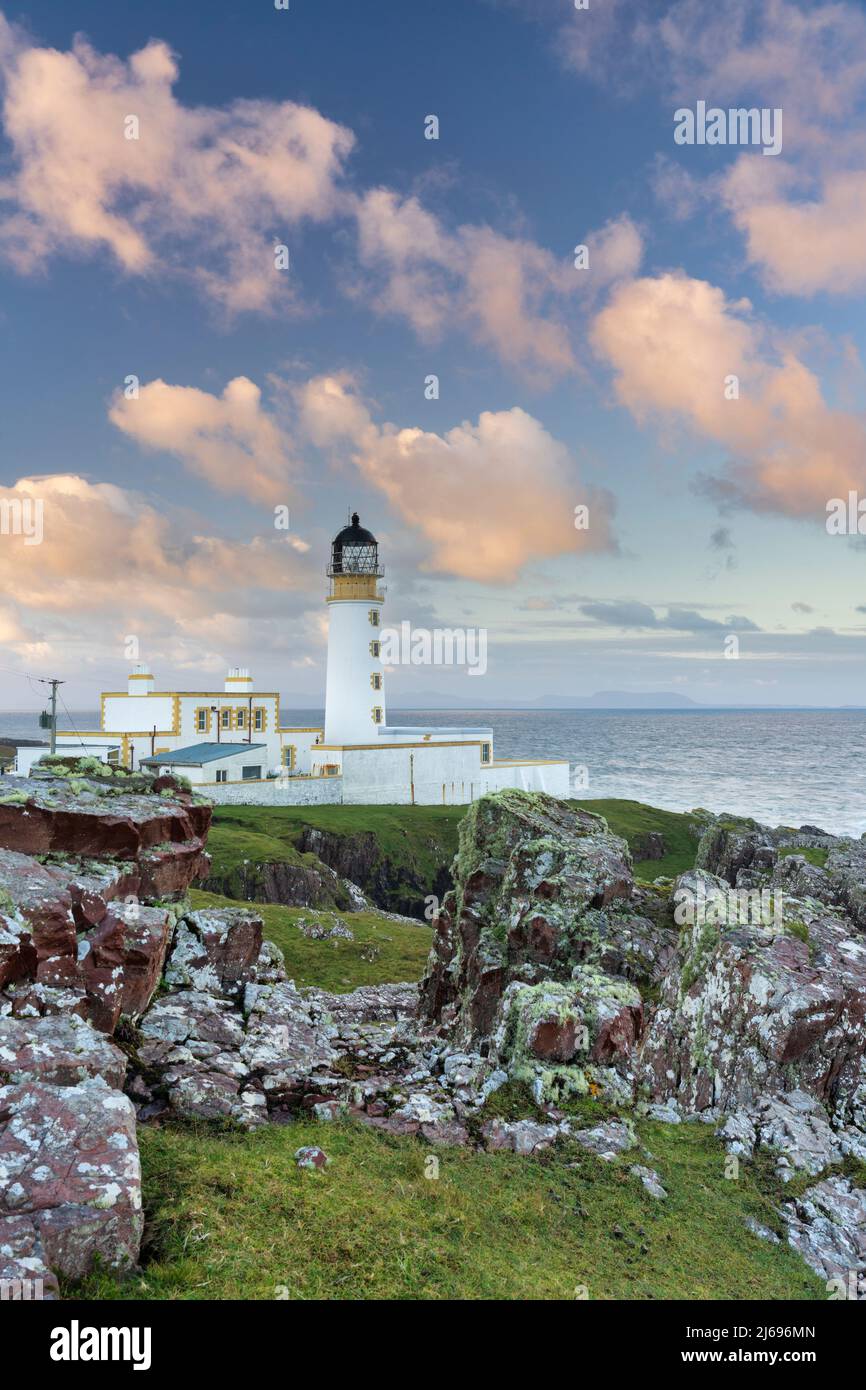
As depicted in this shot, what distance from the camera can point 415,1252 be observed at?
1002 centimetres

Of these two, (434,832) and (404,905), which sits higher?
(434,832)

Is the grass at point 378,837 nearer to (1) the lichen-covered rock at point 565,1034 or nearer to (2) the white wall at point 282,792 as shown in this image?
(2) the white wall at point 282,792

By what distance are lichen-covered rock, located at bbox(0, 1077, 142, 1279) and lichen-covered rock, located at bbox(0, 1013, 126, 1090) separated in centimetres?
50

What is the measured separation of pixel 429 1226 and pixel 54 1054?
5.97 metres

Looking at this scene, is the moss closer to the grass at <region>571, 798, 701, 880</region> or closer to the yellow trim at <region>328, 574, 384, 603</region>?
the grass at <region>571, 798, 701, 880</region>

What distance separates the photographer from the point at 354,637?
87625 millimetres

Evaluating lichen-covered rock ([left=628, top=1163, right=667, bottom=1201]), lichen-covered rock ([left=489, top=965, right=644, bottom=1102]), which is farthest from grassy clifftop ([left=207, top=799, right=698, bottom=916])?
lichen-covered rock ([left=628, top=1163, right=667, bottom=1201])

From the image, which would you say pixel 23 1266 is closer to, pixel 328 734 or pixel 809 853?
pixel 809 853

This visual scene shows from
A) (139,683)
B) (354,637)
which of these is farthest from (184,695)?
(354,637)

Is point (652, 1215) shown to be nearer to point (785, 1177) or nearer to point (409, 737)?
point (785, 1177)

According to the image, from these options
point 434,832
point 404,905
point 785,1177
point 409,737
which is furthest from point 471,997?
point 409,737

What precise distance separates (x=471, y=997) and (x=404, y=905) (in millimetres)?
45623

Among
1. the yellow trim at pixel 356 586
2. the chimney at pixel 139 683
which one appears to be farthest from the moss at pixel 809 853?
the chimney at pixel 139 683

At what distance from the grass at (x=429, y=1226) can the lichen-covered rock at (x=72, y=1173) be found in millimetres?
368
